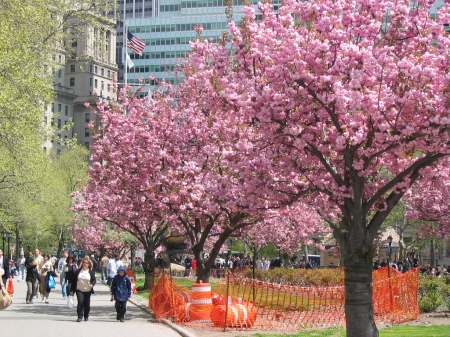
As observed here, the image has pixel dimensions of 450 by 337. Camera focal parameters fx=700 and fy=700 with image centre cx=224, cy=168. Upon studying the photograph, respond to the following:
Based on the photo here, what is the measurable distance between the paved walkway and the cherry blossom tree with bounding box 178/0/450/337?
17.9ft

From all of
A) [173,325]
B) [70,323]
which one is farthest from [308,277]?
[70,323]

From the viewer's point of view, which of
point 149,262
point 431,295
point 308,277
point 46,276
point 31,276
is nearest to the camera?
point 431,295

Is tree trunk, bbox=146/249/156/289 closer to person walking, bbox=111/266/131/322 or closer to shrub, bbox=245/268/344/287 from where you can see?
shrub, bbox=245/268/344/287

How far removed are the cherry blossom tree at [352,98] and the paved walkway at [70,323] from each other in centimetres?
547

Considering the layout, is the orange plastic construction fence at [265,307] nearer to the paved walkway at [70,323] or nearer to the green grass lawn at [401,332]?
the paved walkway at [70,323]

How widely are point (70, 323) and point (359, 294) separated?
8971 millimetres

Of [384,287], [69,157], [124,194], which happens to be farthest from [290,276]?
[69,157]

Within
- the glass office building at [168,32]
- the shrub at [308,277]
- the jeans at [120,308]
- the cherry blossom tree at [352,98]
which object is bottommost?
the jeans at [120,308]

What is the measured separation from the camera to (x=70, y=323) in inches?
698

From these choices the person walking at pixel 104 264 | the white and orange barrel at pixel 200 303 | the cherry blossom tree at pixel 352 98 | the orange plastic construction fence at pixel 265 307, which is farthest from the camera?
the person walking at pixel 104 264

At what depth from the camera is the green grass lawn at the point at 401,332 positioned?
14877mm

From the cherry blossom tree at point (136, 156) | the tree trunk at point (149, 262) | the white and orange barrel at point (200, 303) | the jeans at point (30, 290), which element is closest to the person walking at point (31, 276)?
the jeans at point (30, 290)

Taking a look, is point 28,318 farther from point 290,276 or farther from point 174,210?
point 290,276

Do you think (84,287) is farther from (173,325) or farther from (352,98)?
(352,98)
